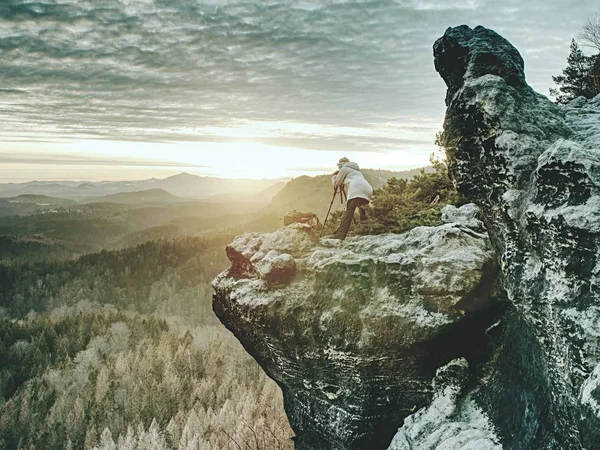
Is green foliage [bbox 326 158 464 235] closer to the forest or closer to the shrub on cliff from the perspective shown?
the forest

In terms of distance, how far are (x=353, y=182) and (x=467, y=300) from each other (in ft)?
12.9

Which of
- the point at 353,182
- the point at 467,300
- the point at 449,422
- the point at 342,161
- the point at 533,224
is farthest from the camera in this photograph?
the point at 342,161

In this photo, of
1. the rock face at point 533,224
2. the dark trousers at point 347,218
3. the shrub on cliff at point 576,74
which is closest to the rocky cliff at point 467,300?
the rock face at point 533,224

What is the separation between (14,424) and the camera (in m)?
50.1

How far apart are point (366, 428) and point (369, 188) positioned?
5.06 meters

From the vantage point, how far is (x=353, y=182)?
1020 centimetres

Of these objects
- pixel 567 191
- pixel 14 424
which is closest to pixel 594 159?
pixel 567 191

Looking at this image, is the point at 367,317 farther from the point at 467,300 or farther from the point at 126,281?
the point at 126,281

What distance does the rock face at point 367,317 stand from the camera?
24.7ft

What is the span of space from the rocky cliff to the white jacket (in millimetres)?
1154

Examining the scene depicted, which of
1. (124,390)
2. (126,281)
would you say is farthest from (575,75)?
(126,281)

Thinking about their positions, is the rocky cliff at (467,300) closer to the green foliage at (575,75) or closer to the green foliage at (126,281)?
the green foliage at (575,75)

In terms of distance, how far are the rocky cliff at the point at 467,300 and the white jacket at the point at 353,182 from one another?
3.79 ft

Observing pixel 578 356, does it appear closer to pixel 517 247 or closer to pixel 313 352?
pixel 517 247
